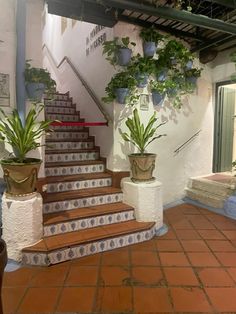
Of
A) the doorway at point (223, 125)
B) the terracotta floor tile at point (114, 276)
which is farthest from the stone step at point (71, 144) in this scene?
the doorway at point (223, 125)

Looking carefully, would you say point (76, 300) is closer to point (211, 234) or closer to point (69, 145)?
point (211, 234)

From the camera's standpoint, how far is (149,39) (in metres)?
3.65

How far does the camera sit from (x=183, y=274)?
8.00 feet

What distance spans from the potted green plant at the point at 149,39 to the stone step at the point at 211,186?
2.25 meters

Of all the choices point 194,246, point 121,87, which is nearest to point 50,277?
point 194,246

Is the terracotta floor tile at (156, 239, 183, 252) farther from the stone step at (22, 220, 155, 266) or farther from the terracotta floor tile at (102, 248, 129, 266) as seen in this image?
the terracotta floor tile at (102, 248, 129, 266)

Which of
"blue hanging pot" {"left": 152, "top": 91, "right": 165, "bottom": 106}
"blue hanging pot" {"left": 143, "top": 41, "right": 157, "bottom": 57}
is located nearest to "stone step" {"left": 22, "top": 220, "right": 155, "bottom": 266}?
"blue hanging pot" {"left": 152, "top": 91, "right": 165, "bottom": 106}

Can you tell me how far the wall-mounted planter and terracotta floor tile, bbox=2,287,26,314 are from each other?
75.6 inches

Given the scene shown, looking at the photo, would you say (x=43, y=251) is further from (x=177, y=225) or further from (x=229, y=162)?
(x=229, y=162)

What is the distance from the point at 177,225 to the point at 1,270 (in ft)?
9.77

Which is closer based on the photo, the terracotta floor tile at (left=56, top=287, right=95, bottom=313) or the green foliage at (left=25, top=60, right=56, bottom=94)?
the terracotta floor tile at (left=56, top=287, right=95, bottom=313)

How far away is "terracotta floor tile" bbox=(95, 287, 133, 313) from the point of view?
1987mm

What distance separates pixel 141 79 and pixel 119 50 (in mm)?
489

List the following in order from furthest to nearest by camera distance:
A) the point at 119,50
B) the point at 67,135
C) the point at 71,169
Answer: the point at 67,135 < the point at 71,169 < the point at 119,50
